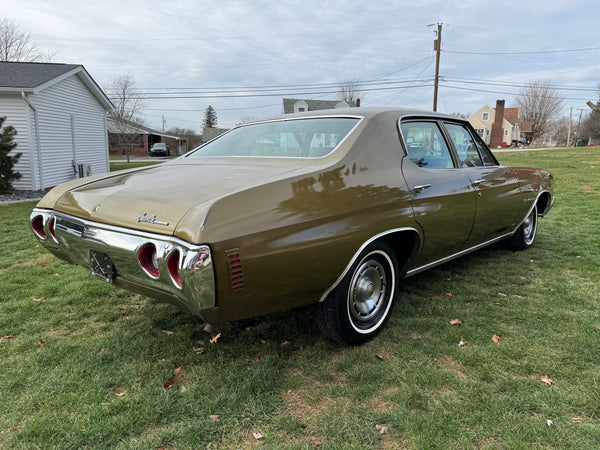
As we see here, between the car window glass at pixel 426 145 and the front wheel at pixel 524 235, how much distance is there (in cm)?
203

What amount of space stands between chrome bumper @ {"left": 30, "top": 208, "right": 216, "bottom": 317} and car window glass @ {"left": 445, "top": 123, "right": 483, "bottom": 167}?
2737mm

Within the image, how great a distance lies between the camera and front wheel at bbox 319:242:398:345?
8.42ft

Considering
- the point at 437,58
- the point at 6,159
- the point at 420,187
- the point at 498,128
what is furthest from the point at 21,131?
the point at 498,128

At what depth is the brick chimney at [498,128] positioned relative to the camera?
61938mm

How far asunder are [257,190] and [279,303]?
2.06 feet

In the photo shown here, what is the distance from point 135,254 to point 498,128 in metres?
70.2

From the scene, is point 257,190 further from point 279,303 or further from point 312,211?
point 279,303

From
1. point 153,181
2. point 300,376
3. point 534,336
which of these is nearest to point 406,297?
point 534,336

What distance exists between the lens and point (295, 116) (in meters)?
3.49

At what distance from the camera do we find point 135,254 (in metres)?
2.12

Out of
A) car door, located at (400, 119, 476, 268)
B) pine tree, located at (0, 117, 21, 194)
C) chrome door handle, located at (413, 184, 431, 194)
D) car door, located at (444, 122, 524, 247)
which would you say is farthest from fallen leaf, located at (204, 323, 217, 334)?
pine tree, located at (0, 117, 21, 194)

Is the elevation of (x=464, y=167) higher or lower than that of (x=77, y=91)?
lower

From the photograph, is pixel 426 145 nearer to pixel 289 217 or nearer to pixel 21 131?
pixel 289 217

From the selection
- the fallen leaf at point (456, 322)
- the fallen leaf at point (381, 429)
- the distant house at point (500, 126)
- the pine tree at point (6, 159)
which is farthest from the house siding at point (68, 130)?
the distant house at point (500, 126)
